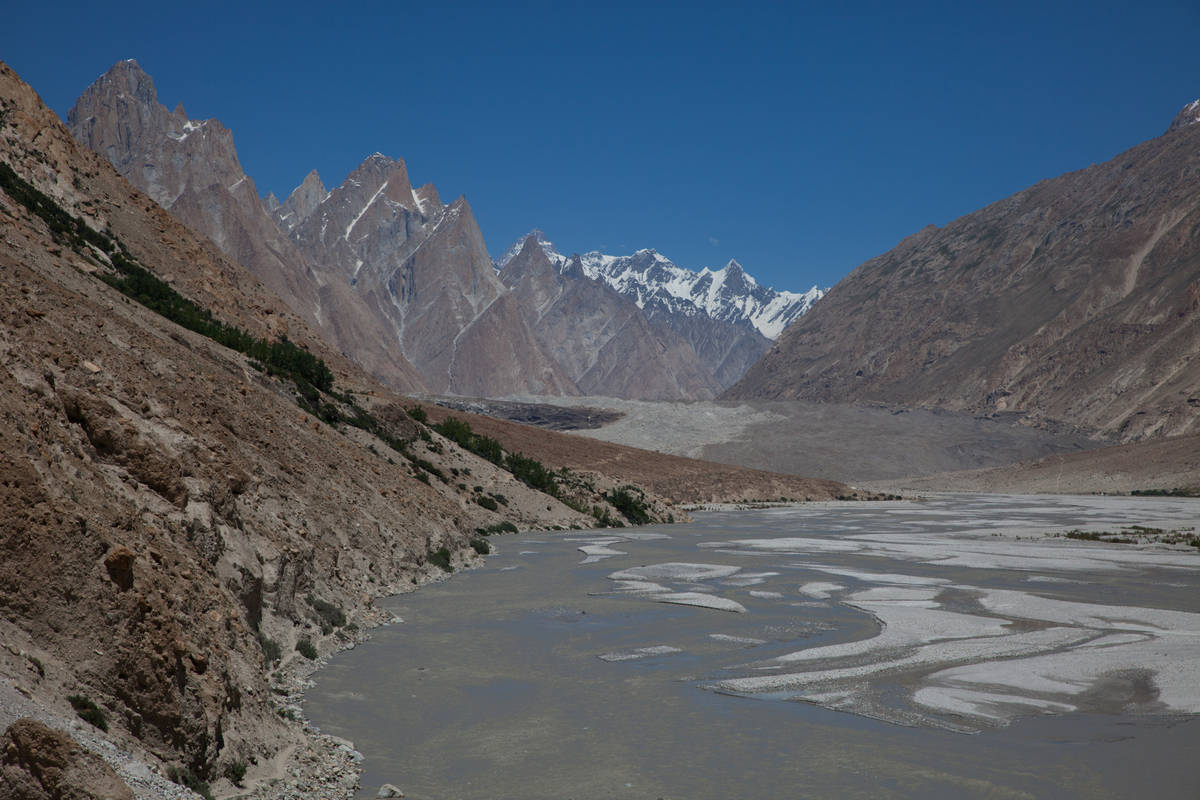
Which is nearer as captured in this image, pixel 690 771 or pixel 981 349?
pixel 690 771

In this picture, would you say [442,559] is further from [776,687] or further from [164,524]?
[164,524]

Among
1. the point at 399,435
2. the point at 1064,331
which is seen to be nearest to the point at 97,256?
the point at 399,435

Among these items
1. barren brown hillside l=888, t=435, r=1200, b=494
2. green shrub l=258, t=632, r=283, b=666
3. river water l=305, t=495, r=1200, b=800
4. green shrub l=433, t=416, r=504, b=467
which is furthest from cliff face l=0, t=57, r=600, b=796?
barren brown hillside l=888, t=435, r=1200, b=494

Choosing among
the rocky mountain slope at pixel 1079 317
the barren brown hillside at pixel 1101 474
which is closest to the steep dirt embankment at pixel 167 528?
the barren brown hillside at pixel 1101 474

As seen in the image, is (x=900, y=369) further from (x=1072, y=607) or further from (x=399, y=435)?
(x=1072, y=607)

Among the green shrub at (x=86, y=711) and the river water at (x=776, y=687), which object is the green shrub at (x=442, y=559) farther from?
the green shrub at (x=86, y=711)

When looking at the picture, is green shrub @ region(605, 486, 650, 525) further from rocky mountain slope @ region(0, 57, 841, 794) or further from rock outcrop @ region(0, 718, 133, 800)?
rock outcrop @ region(0, 718, 133, 800)

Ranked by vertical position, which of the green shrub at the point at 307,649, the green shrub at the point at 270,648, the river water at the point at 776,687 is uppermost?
the green shrub at the point at 270,648
